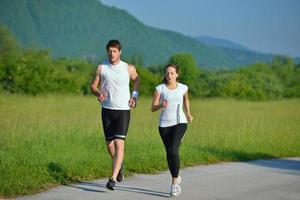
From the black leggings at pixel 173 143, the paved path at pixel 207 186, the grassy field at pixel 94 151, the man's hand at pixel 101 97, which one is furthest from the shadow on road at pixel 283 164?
the man's hand at pixel 101 97

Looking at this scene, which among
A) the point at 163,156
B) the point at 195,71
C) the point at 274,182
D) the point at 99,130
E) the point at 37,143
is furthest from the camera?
the point at 195,71

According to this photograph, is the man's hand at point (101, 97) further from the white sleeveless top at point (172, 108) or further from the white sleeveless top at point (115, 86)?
the white sleeveless top at point (172, 108)

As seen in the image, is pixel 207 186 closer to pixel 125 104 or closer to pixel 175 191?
pixel 175 191

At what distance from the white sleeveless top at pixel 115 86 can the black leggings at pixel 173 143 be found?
2.21ft

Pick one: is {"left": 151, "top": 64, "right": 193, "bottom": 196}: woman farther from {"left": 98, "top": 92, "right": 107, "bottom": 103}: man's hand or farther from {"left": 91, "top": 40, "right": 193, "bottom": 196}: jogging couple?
{"left": 98, "top": 92, "right": 107, "bottom": 103}: man's hand

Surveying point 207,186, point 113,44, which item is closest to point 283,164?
point 207,186

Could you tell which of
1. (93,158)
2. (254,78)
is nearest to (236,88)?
(254,78)

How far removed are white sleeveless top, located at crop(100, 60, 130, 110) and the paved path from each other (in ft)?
3.64

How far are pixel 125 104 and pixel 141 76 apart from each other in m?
62.9

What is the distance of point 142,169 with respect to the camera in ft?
32.9

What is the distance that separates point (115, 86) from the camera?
26.8 ft

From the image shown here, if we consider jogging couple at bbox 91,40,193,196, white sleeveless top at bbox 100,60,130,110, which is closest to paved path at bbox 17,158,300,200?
jogging couple at bbox 91,40,193,196

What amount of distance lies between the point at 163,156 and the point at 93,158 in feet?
5.26

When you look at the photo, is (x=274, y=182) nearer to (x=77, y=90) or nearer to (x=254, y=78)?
(x=77, y=90)
